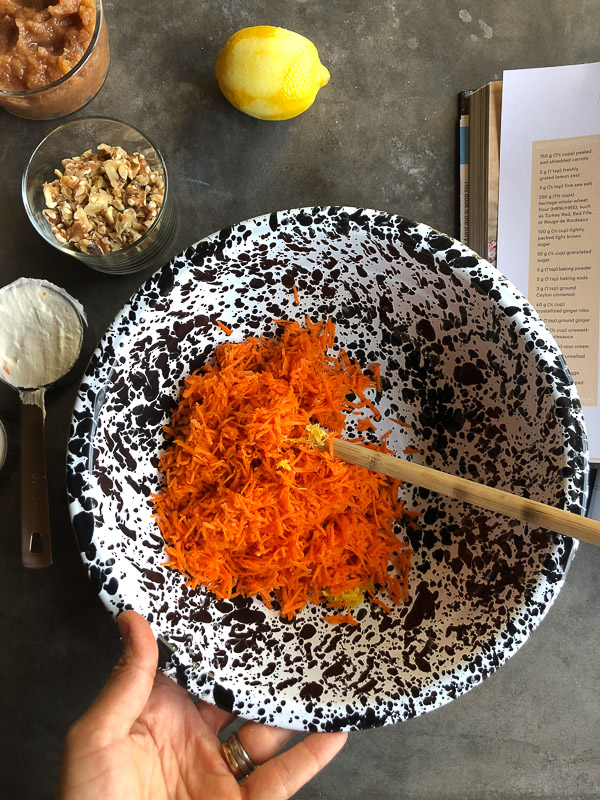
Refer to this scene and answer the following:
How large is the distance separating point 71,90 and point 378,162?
0.59 metres

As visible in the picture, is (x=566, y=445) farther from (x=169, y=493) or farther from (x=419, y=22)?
(x=419, y=22)

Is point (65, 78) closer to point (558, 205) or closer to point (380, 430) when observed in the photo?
point (380, 430)

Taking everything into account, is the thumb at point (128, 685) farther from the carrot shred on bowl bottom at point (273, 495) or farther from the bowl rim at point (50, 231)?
the bowl rim at point (50, 231)

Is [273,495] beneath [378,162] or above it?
beneath

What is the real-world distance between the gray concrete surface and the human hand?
0.24m

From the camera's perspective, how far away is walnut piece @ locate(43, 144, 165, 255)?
3.56ft

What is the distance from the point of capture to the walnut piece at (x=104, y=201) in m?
1.08

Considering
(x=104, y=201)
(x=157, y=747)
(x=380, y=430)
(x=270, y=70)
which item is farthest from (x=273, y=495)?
(x=270, y=70)

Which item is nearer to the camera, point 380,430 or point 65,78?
point 65,78

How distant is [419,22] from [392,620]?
115cm

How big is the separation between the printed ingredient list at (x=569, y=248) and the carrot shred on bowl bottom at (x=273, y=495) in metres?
0.46

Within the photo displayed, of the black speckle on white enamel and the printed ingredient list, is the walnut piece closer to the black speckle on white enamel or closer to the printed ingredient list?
the black speckle on white enamel

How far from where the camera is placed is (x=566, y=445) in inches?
33.5

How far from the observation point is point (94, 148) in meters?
1.17
